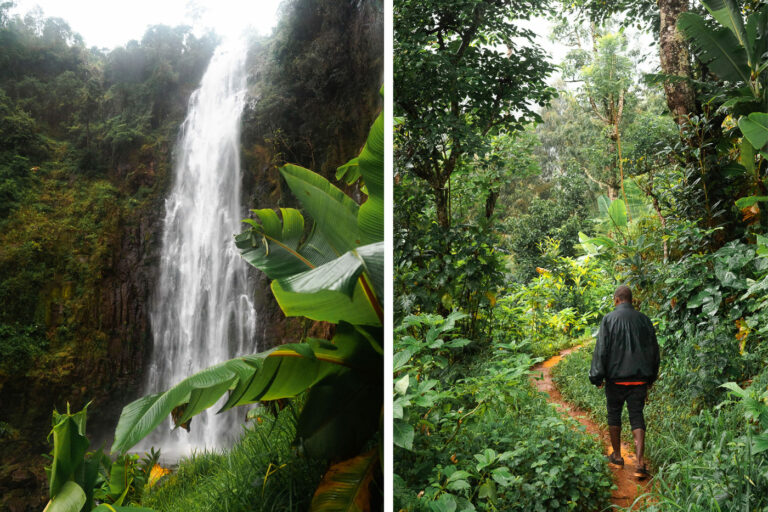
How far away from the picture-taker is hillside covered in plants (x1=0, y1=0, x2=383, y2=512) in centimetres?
82

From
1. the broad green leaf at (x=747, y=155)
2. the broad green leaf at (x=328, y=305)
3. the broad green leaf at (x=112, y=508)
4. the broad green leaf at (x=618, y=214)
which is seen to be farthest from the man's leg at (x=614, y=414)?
the broad green leaf at (x=112, y=508)

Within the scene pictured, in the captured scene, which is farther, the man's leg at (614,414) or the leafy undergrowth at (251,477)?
the man's leg at (614,414)

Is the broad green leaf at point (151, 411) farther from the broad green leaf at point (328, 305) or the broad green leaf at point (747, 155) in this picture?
the broad green leaf at point (747, 155)

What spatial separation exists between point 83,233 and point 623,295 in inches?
Answer: 61.4

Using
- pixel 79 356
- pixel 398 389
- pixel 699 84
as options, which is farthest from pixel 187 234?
pixel 699 84

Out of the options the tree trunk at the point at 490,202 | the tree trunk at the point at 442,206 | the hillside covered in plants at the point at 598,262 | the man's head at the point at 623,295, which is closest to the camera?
the hillside covered in plants at the point at 598,262

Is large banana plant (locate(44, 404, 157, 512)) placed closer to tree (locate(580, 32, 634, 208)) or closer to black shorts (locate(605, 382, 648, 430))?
black shorts (locate(605, 382, 648, 430))

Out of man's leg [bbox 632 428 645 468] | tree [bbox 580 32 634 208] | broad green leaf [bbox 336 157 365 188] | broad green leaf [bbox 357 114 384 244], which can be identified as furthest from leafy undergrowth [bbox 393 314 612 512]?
tree [bbox 580 32 634 208]

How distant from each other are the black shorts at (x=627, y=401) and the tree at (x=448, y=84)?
0.87 m

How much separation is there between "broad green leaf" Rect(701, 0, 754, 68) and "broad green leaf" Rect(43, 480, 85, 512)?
2.09m

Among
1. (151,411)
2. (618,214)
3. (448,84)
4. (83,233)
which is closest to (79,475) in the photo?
(151,411)

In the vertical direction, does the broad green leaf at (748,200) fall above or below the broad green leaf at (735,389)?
above

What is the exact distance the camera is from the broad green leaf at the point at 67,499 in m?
0.78

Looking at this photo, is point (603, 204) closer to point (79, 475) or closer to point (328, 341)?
point (328, 341)
